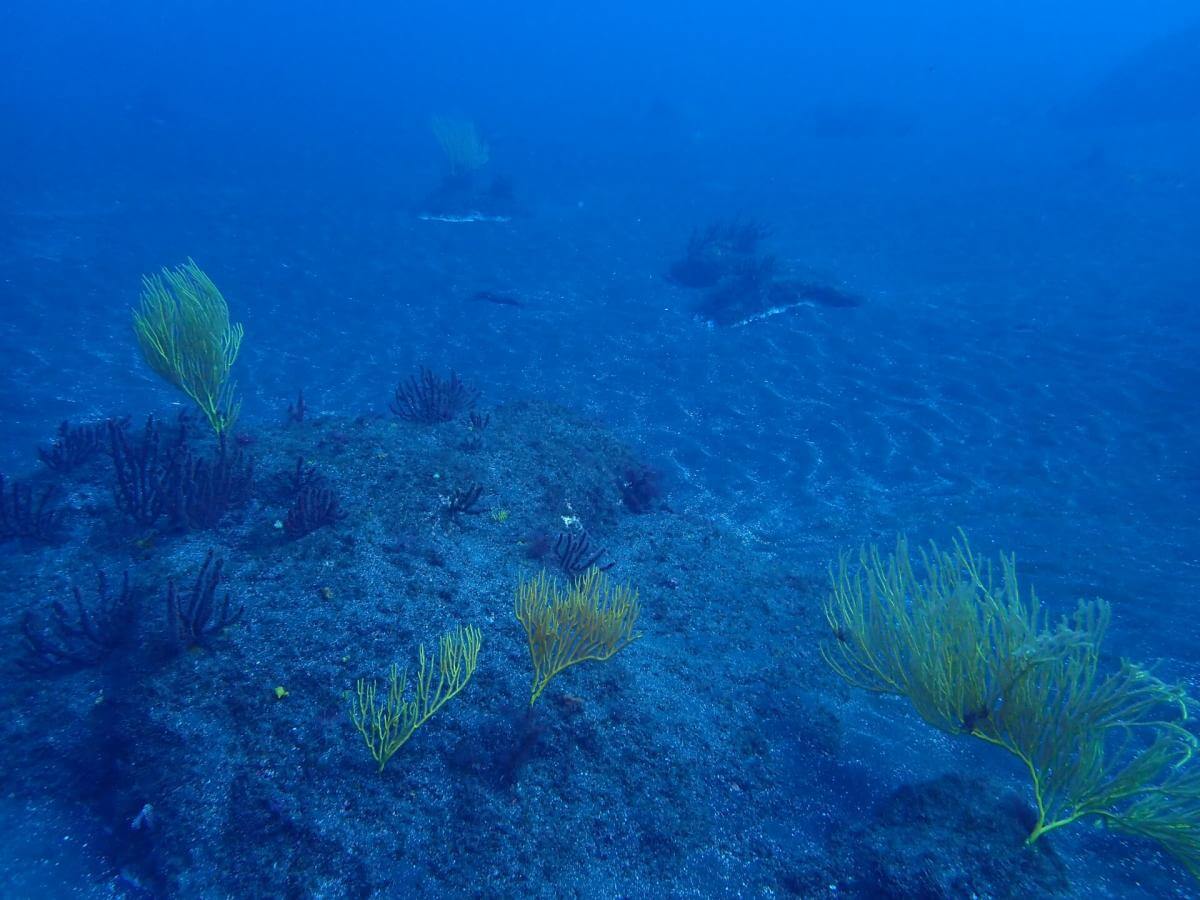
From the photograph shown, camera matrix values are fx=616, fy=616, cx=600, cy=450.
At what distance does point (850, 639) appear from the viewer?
519 centimetres

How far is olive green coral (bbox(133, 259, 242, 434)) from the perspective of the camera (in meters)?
6.23

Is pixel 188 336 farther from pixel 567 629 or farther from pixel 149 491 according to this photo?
pixel 567 629

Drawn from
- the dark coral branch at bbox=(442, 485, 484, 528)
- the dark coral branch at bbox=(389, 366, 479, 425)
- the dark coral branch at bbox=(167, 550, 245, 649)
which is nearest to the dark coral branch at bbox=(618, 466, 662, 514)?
the dark coral branch at bbox=(442, 485, 484, 528)

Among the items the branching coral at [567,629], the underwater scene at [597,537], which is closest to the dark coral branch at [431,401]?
the underwater scene at [597,537]

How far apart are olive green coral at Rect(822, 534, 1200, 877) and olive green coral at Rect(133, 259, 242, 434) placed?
646cm

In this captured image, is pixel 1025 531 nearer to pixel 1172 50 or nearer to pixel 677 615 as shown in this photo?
pixel 677 615

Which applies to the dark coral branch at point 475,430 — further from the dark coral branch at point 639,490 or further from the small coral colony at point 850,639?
the dark coral branch at point 639,490

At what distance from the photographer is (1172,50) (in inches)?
1222

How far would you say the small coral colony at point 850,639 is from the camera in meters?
3.32

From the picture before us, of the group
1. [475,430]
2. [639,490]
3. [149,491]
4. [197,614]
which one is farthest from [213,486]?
[639,490]

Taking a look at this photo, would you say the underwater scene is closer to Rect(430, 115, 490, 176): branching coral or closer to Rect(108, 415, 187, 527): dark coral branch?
Rect(108, 415, 187, 527): dark coral branch

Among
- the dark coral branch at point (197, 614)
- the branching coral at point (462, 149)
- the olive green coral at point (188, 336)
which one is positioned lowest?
the dark coral branch at point (197, 614)

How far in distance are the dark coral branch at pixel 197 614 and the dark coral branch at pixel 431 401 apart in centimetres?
376

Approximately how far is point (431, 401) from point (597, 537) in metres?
3.05
